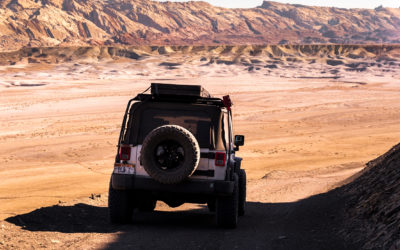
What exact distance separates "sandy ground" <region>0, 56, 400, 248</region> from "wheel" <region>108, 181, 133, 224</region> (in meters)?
0.48

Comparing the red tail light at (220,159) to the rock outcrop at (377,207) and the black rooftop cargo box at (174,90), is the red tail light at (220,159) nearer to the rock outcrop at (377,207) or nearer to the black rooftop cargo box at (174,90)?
the black rooftop cargo box at (174,90)

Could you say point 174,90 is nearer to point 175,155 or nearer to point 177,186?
point 175,155

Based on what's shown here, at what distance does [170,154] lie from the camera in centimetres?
848

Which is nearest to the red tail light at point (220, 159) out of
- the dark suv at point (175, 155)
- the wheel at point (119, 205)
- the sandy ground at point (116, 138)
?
the dark suv at point (175, 155)

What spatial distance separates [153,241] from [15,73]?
285 ft

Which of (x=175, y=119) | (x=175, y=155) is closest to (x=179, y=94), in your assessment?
(x=175, y=119)

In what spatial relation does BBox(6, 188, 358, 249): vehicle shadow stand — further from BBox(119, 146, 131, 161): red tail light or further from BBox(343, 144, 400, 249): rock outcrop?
BBox(119, 146, 131, 161): red tail light

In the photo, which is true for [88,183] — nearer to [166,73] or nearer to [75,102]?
[75,102]

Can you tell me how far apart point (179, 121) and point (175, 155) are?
725 mm

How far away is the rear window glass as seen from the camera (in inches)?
353

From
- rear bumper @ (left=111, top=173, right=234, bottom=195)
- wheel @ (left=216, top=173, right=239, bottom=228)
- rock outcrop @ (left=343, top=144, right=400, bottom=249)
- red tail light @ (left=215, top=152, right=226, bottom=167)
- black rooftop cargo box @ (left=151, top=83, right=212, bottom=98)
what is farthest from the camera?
black rooftop cargo box @ (left=151, top=83, right=212, bottom=98)

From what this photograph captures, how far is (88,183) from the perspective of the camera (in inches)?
636

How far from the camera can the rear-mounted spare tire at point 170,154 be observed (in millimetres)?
8352

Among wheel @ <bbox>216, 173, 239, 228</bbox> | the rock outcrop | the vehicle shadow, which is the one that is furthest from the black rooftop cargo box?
the rock outcrop
